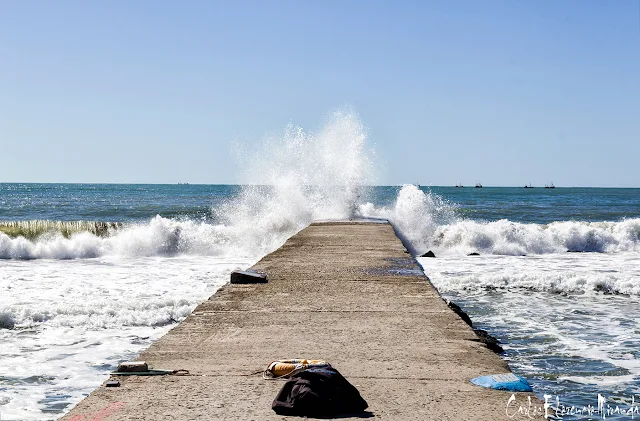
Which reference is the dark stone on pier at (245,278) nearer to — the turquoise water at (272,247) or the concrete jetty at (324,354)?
the concrete jetty at (324,354)

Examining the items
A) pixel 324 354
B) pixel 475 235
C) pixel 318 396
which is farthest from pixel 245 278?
pixel 475 235

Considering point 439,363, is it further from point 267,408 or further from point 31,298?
point 31,298

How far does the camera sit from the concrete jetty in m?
3.01

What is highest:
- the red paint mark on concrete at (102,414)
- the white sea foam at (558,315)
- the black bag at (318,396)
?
the black bag at (318,396)

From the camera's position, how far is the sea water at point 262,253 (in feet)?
18.9

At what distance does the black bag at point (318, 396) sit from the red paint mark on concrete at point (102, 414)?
0.63 metres

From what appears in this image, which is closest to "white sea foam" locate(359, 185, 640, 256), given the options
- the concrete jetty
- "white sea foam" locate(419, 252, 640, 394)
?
"white sea foam" locate(419, 252, 640, 394)

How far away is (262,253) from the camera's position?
18328 millimetres

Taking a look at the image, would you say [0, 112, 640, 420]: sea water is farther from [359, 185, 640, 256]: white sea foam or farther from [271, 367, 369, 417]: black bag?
[271, 367, 369, 417]: black bag

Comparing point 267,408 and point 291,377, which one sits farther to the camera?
point 291,377

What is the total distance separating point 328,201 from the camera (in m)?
20.2

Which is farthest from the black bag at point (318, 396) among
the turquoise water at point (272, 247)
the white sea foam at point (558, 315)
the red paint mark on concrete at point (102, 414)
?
the white sea foam at point (558, 315)

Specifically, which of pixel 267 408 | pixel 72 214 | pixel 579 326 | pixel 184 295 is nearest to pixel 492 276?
pixel 579 326

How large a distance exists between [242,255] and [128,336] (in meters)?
11.3
